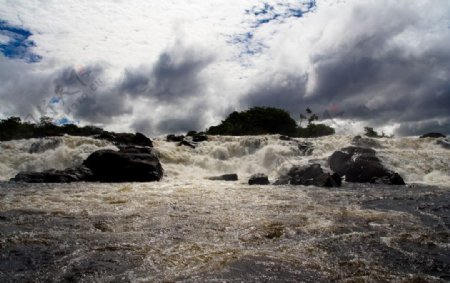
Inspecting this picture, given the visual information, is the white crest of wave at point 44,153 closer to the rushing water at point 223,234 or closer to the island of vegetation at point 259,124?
the rushing water at point 223,234

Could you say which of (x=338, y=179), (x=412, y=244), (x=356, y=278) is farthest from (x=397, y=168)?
(x=356, y=278)

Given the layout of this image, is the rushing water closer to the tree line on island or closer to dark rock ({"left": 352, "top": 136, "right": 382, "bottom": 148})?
dark rock ({"left": 352, "top": 136, "right": 382, "bottom": 148})

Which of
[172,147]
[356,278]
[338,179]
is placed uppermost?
[172,147]

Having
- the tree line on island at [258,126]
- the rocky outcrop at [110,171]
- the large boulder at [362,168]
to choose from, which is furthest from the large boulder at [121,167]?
the tree line on island at [258,126]

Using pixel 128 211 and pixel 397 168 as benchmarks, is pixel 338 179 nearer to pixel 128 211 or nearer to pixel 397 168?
pixel 397 168

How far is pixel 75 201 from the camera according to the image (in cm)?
1020

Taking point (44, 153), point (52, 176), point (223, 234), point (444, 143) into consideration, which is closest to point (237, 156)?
point (44, 153)

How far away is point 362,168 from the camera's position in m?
17.0

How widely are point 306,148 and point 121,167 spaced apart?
13279mm

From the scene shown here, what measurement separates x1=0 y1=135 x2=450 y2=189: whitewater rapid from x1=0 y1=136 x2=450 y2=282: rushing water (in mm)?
6505

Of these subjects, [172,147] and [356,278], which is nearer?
[356,278]

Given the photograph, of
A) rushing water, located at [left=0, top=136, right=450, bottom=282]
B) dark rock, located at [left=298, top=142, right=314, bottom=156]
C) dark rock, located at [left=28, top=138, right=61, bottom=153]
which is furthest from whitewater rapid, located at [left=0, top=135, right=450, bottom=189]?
rushing water, located at [left=0, top=136, right=450, bottom=282]

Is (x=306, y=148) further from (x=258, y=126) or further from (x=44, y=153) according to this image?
(x=258, y=126)

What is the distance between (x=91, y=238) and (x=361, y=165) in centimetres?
1347
